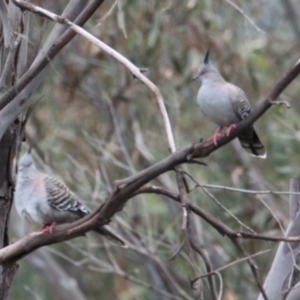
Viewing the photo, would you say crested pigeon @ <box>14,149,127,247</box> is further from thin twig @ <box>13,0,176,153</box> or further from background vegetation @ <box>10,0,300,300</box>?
thin twig @ <box>13,0,176,153</box>

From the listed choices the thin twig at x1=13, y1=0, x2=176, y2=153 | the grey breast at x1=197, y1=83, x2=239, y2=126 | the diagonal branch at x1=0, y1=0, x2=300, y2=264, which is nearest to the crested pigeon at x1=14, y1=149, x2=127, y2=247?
the grey breast at x1=197, y1=83, x2=239, y2=126

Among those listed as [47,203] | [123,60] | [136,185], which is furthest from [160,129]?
[136,185]

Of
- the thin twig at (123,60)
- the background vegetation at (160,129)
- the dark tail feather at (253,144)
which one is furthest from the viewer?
the background vegetation at (160,129)

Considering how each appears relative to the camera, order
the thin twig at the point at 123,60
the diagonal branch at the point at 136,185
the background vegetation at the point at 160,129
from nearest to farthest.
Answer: the diagonal branch at the point at 136,185 → the thin twig at the point at 123,60 → the background vegetation at the point at 160,129

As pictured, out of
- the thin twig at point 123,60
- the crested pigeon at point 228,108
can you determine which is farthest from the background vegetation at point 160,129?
the thin twig at point 123,60

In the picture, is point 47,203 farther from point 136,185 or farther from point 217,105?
point 136,185

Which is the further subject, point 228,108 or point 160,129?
point 160,129

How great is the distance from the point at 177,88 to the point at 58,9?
1.31 metres

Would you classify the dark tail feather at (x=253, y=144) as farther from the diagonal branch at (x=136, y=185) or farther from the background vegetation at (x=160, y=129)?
the background vegetation at (x=160, y=129)

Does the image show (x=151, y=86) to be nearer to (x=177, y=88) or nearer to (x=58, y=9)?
(x=177, y=88)

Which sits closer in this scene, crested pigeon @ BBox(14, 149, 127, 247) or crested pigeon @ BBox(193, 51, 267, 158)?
crested pigeon @ BBox(193, 51, 267, 158)

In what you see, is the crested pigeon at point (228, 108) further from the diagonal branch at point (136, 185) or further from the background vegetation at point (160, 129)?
the background vegetation at point (160, 129)

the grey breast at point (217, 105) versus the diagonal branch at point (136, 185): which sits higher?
the grey breast at point (217, 105)

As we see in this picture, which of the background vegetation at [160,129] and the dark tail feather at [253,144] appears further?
the background vegetation at [160,129]
